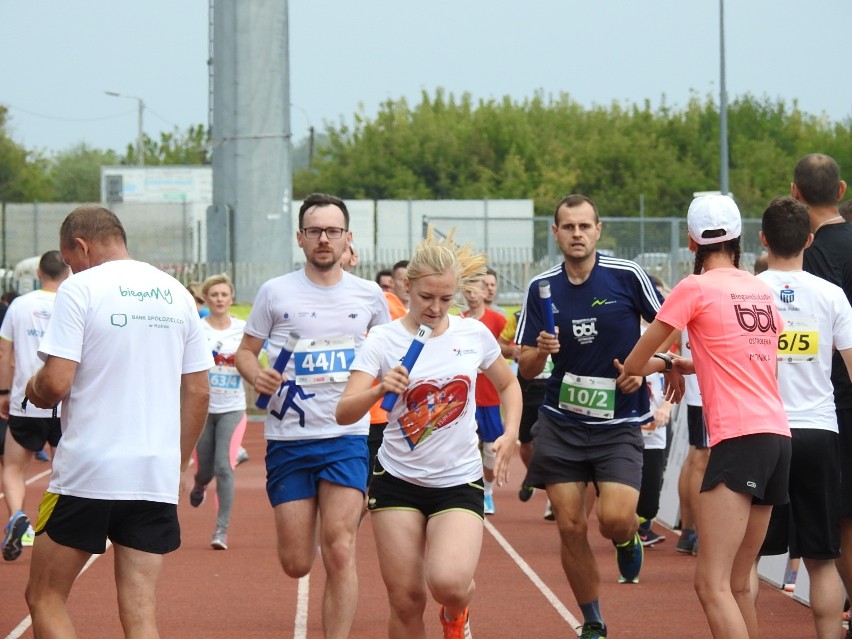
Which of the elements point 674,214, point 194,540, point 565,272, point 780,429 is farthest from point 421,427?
point 674,214

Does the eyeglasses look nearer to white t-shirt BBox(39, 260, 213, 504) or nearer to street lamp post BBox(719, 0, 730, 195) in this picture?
white t-shirt BBox(39, 260, 213, 504)

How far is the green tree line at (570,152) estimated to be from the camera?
65.8 m

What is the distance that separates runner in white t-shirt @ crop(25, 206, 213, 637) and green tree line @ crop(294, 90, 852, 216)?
56.5 meters

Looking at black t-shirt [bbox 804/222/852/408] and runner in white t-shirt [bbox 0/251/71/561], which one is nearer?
black t-shirt [bbox 804/222/852/408]

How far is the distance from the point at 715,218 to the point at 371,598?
4456 mm

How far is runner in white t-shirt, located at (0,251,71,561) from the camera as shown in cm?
1088

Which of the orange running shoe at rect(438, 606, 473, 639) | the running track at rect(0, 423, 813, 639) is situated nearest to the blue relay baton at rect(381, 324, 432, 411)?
the orange running shoe at rect(438, 606, 473, 639)

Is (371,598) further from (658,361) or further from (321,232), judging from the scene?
(658,361)

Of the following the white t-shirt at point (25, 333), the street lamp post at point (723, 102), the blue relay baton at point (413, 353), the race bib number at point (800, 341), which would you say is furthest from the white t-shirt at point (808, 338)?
the street lamp post at point (723, 102)

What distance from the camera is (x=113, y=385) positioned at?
226 inches

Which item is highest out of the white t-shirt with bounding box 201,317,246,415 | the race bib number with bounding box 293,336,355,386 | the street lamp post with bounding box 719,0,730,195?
the street lamp post with bounding box 719,0,730,195

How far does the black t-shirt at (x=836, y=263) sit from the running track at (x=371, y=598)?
5.79 ft

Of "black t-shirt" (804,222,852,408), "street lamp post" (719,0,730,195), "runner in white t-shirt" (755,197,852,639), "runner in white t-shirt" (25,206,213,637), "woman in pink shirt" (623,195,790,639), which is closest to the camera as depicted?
"runner in white t-shirt" (25,206,213,637)

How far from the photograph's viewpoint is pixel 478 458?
6.50 m
